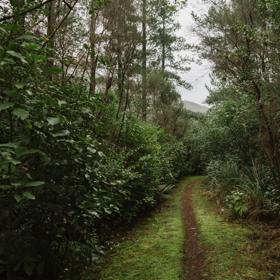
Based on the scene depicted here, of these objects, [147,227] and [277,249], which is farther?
[147,227]

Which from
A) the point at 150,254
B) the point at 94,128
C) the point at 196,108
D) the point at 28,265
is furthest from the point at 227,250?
the point at 196,108

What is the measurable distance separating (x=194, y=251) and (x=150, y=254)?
27.6 inches

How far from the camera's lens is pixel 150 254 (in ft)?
17.5

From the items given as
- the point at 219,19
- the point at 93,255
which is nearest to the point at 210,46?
the point at 219,19

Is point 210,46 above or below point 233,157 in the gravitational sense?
above

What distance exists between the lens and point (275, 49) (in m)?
5.94

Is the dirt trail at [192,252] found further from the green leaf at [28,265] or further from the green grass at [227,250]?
the green leaf at [28,265]

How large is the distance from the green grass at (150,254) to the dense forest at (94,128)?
419 mm

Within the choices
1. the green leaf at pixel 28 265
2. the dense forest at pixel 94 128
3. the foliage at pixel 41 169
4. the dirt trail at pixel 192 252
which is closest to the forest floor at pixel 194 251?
the dirt trail at pixel 192 252

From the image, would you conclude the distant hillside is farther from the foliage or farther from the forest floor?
the foliage

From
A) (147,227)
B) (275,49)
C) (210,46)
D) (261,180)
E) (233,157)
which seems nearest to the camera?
(275,49)

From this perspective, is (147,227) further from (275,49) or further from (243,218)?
(275,49)

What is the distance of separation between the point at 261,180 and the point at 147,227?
9.24 ft

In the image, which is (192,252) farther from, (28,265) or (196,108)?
(196,108)
